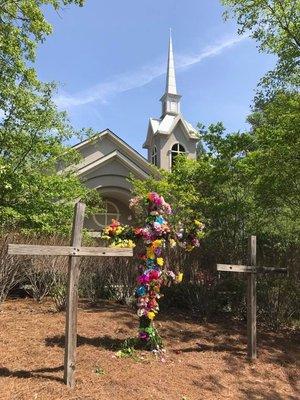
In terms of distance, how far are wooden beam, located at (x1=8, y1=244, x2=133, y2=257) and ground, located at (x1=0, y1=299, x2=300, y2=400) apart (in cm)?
141

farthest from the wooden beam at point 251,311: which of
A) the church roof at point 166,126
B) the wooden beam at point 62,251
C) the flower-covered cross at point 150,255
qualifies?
the church roof at point 166,126

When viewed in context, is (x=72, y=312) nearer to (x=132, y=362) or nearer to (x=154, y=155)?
(x=132, y=362)

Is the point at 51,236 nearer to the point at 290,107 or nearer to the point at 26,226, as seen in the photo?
the point at 26,226

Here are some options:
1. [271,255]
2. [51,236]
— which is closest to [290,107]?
[271,255]

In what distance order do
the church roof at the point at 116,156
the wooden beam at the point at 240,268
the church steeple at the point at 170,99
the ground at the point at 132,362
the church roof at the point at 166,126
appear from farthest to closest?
the church steeple at the point at 170,99, the church roof at the point at 166,126, the church roof at the point at 116,156, the wooden beam at the point at 240,268, the ground at the point at 132,362

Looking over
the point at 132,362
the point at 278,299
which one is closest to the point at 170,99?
the point at 278,299

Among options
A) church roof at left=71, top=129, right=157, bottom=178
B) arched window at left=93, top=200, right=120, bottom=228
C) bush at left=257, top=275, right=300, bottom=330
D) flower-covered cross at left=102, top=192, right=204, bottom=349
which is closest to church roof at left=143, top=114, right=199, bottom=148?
church roof at left=71, top=129, right=157, bottom=178

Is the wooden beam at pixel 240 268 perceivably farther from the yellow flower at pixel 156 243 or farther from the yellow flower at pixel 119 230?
the yellow flower at pixel 119 230

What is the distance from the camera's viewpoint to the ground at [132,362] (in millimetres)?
5281

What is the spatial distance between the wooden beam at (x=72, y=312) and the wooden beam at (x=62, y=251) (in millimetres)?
75

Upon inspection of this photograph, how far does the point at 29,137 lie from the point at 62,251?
7367mm

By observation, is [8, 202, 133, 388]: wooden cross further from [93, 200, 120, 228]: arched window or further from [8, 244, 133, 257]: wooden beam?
[93, 200, 120, 228]: arched window

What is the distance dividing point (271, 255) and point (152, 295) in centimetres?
390

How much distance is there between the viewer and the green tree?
11578mm
